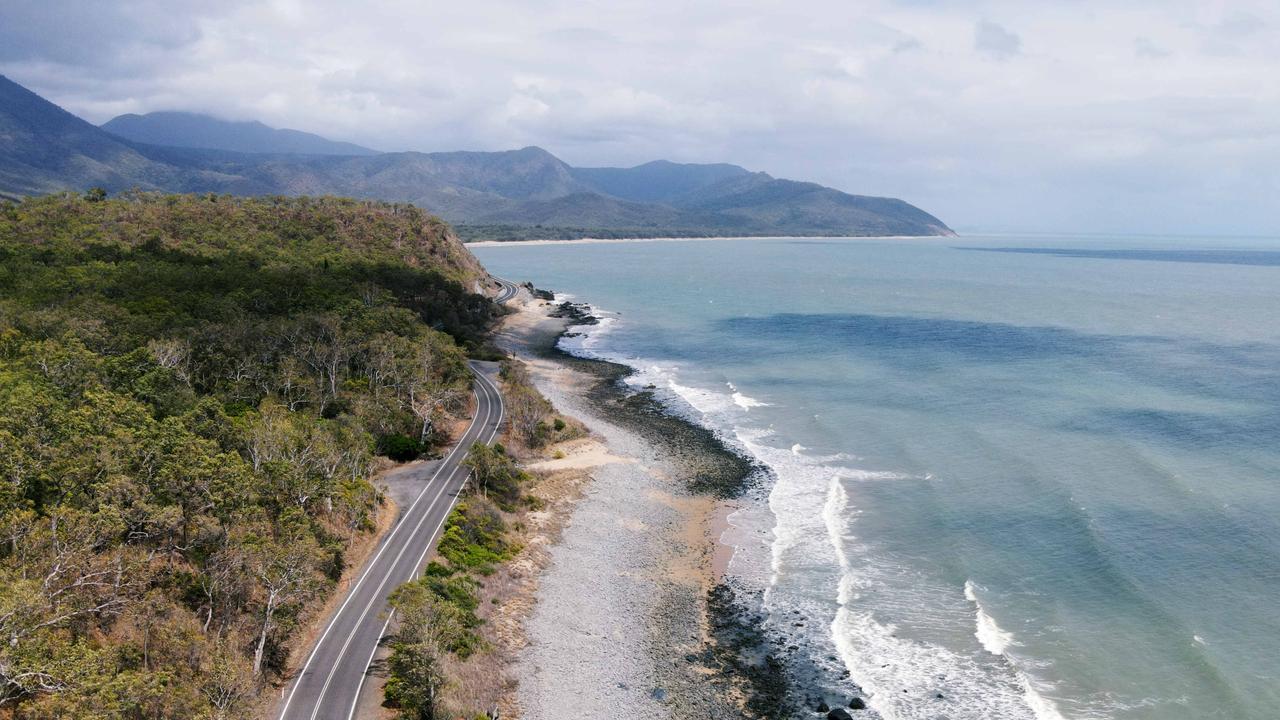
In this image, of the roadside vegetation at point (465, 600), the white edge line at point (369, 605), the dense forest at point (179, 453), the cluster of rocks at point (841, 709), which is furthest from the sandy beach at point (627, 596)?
the dense forest at point (179, 453)

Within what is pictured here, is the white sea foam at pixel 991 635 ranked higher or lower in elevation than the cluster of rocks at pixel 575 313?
lower

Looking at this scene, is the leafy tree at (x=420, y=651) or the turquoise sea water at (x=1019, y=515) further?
the turquoise sea water at (x=1019, y=515)

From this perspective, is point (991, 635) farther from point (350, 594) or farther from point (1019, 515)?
point (350, 594)

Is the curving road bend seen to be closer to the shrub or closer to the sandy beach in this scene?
the shrub

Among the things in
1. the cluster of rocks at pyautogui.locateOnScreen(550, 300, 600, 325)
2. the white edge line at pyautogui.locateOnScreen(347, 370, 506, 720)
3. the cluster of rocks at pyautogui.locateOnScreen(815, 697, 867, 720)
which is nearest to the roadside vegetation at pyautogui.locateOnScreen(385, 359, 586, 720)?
the white edge line at pyautogui.locateOnScreen(347, 370, 506, 720)

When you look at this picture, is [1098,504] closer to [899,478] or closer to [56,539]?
[899,478]

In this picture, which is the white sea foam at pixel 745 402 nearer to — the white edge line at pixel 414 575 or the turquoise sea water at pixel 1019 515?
the turquoise sea water at pixel 1019 515
